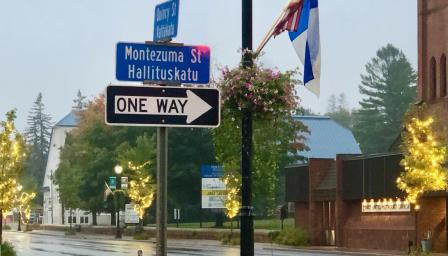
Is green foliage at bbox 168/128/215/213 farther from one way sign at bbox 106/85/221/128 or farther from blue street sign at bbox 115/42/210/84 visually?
one way sign at bbox 106/85/221/128

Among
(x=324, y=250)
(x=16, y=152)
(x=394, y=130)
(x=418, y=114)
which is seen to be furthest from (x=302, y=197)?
(x=394, y=130)

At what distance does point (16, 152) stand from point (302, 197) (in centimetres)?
2561

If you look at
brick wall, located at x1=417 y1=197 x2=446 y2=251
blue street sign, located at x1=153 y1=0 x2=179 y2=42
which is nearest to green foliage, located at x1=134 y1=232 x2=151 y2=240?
brick wall, located at x1=417 y1=197 x2=446 y2=251

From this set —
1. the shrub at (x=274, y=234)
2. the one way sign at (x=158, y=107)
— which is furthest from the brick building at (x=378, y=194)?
the one way sign at (x=158, y=107)

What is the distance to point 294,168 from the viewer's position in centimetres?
5622

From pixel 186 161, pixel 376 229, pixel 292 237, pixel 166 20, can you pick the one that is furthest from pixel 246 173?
pixel 186 161

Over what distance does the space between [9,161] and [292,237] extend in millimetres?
23687

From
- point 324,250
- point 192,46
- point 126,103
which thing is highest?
point 192,46

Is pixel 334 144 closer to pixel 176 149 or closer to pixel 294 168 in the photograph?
pixel 176 149

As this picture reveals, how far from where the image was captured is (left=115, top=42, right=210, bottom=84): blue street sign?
27.1ft

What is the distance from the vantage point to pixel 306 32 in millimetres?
10617

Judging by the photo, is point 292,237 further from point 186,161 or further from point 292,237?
point 186,161

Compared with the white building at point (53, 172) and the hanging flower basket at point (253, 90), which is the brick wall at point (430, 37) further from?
the white building at point (53, 172)

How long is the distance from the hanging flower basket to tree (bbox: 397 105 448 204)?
3080 centimetres
